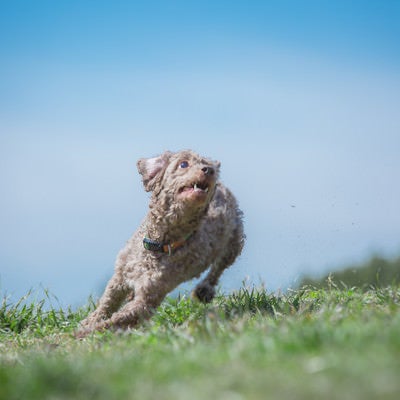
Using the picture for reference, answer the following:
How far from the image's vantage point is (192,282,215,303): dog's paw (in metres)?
6.66

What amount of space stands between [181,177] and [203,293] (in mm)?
1777

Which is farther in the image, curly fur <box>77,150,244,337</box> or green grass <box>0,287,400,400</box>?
curly fur <box>77,150,244,337</box>

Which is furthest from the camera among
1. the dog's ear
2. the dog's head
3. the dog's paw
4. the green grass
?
the dog's paw

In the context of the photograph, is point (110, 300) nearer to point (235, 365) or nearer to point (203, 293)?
point (203, 293)

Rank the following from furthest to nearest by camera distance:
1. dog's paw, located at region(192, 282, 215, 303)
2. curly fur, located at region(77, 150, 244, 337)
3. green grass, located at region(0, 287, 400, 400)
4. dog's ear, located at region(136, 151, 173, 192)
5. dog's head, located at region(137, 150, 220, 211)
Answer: dog's paw, located at region(192, 282, 215, 303)
dog's ear, located at region(136, 151, 173, 192)
curly fur, located at region(77, 150, 244, 337)
dog's head, located at region(137, 150, 220, 211)
green grass, located at region(0, 287, 400, 400)

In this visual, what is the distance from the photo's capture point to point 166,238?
18.5 ft

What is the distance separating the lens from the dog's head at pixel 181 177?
17.0 ft

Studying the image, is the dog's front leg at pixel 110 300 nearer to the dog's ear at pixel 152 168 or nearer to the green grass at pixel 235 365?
the dog's ear at pixel 152 168

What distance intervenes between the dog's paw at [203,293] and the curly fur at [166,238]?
510 mm

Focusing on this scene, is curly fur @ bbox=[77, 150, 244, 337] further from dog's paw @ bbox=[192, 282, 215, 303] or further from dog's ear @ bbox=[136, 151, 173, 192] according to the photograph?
dog's paw @ bbox=[192, 282, 215, 303]

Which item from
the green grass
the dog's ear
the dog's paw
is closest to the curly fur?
the dog's ear

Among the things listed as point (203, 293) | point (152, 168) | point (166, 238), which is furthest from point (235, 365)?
point (203, 293)

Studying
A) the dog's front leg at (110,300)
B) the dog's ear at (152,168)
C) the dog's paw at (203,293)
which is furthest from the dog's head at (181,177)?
the dog's paw at (203,293)

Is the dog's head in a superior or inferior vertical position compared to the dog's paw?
superior
